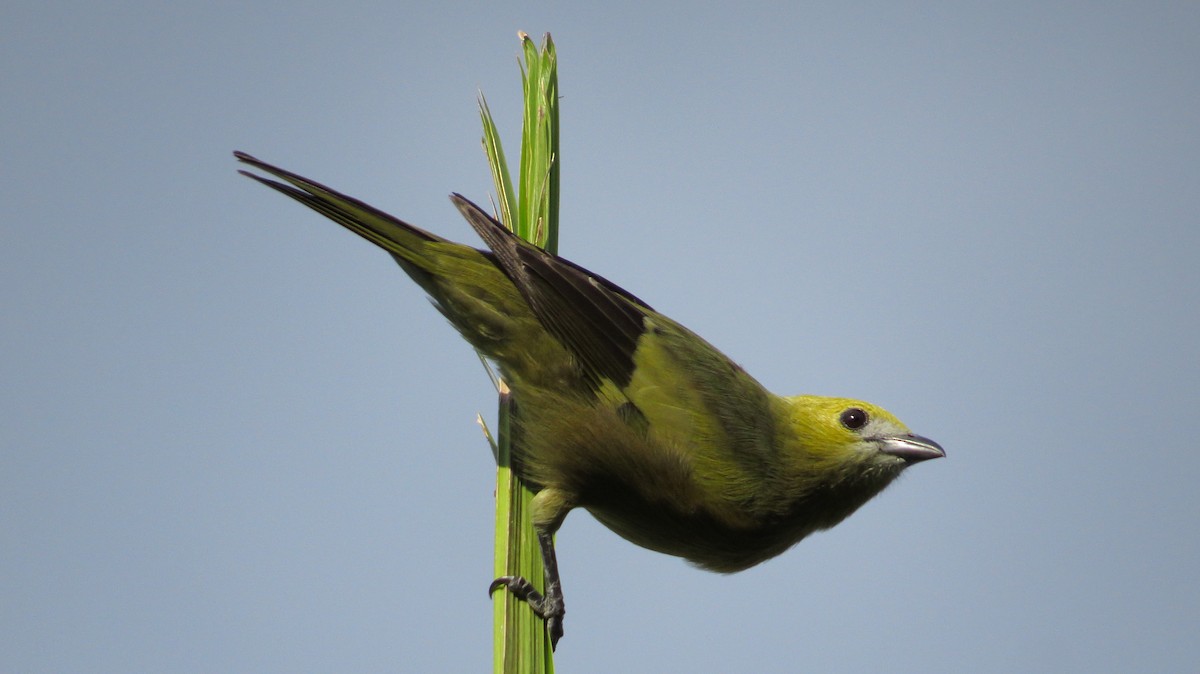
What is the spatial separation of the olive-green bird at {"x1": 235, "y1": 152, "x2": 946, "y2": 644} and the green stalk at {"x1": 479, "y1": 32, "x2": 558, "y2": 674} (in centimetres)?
10

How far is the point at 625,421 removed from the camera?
168 inches

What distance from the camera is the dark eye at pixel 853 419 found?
4848 millimetres

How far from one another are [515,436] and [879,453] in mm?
1720

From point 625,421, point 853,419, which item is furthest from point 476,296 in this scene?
point 853,419

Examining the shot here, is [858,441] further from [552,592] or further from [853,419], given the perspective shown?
[552,592]

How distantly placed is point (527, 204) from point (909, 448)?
2119 mm

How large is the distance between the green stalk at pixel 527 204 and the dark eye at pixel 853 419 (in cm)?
157

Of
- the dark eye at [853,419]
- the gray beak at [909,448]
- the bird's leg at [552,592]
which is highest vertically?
the dark eye at [853,419]

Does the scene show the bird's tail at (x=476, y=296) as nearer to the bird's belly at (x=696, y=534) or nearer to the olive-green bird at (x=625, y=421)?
the olive-green bird at (x=625, y=421)

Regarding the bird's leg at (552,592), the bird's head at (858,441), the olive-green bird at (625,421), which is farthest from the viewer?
the bird's head at (858,441)

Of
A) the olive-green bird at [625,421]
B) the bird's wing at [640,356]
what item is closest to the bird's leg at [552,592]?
the olive-green bird at [625,421]

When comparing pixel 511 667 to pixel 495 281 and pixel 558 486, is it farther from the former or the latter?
pixel 495 281

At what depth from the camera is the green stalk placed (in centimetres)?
342

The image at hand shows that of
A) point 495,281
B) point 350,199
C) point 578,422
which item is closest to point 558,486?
point 578,422
